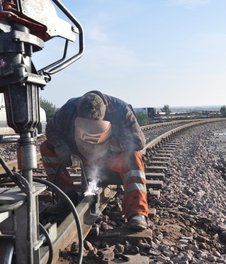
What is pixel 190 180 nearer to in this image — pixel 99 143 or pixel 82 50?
pixel 99 143

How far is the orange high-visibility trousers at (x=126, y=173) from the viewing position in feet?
12.0

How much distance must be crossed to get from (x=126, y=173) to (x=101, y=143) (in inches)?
14.3

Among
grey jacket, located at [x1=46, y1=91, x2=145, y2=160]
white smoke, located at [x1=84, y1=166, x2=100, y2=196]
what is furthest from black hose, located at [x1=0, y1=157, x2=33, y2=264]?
white smoke, located at [x1=84, y1=166, x2=100, y2=196]

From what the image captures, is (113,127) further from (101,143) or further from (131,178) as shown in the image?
(131,178)

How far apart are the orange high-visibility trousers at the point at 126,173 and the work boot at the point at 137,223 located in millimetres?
57

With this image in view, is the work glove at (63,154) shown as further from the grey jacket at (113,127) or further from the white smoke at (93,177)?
the white smoke at (93,177)

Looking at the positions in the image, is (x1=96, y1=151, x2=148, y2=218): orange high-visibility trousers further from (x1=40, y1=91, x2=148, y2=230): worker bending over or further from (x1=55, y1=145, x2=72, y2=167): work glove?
(x1=55, y1=145, x2=72, y2=167): work glove

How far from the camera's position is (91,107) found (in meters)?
3.73

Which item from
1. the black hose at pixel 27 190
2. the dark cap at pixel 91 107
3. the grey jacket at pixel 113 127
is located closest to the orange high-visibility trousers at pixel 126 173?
the grey jacket at pixel 113 127

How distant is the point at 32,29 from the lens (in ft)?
6.14

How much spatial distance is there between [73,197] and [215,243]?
1343 millimetres

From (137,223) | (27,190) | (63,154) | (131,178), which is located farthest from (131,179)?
(27,190)

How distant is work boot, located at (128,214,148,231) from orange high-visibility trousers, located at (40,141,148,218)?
6 cm

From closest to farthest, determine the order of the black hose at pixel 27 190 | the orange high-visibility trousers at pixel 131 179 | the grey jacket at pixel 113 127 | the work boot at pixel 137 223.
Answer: the black hose at pixel 27 190, the work boot at pixel 137 223, the orange high-visibility trousers at pixel 131 179, the grey jacket at pixel 113 127
